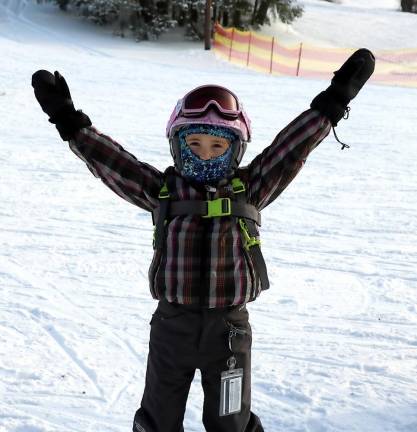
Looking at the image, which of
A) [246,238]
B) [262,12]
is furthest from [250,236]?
[262,12]

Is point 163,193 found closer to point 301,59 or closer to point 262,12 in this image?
point 301,59

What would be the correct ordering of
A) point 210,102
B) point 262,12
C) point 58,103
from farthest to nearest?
point 262,12
point 58,103
point 210,102

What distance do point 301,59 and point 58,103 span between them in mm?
22201

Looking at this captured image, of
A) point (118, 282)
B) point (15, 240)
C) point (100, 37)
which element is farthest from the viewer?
point (100, 37)

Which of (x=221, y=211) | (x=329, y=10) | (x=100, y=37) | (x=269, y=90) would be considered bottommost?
(x=221, y=211)

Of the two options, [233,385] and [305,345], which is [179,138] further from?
[305,345]

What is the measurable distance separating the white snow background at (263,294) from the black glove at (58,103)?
1.61 metres

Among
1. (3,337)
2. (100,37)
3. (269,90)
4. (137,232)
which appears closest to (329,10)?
(100,37)

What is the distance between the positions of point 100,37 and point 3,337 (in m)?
26.7

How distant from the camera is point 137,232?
6547 millimetres

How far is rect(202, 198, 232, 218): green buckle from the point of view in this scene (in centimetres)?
248

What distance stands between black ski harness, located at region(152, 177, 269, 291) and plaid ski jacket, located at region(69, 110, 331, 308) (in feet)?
0.07

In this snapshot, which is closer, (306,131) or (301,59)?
(306,131)

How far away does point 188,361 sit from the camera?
2570mm
